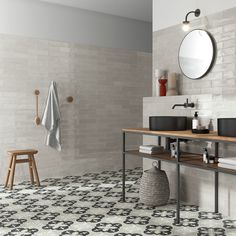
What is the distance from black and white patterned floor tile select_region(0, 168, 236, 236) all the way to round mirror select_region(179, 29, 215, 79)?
1582 mm

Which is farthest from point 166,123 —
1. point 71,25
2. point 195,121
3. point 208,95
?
point 71,25

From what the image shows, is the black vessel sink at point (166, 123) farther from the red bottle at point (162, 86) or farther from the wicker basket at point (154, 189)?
the red bottle at point (162, 86)

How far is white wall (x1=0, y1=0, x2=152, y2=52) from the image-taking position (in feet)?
17.7

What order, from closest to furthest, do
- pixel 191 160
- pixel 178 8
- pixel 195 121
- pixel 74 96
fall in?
pixel 191 160, pixel 195 121, pixel 178 8, pixel 74 96

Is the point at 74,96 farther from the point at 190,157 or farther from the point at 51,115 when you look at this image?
the point at 190,157

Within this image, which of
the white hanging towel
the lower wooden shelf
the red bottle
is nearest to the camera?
the lower wooden shelf

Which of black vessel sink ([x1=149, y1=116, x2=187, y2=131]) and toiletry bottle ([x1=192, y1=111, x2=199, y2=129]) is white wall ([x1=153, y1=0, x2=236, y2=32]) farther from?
black vessel sink ([x1=149, y1=116, x2=187, y2=131])

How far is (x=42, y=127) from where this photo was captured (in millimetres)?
5648

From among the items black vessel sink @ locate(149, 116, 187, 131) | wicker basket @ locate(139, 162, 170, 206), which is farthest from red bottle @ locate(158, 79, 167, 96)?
wicker basket @ locate(139, 162, 170, 206)

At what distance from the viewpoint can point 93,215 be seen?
3688 mm

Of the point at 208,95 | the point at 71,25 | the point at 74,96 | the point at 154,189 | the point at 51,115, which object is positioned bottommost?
the point at 154,189

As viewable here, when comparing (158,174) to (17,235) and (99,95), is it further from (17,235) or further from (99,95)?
(99,95)

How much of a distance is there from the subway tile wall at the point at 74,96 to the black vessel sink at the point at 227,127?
3285 mm

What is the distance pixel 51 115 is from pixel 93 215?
90.1 inches
